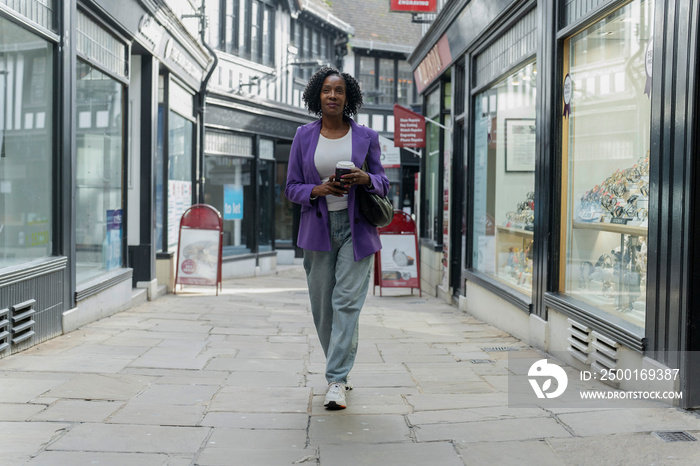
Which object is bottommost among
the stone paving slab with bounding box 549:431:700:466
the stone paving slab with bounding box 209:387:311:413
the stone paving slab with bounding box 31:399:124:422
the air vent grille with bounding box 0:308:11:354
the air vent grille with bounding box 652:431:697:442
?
the stone paving slab with bounding box 209:387:311:413

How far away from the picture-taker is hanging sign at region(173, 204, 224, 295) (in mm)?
10445

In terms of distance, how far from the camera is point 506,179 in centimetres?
Result: 764

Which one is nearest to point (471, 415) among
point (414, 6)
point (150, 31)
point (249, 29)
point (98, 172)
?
point (98, 172)

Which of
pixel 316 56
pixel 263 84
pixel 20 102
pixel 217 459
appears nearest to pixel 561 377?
pixel 217 459

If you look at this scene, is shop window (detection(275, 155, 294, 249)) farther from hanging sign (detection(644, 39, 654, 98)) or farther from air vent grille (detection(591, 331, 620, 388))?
hanging sign (detection(644, 39, 654, 98))

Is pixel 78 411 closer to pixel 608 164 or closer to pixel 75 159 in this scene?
pixel 75 159

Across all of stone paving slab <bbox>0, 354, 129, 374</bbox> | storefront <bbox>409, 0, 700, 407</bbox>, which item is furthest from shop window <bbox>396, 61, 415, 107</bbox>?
stone paving slab <bbox>0, 354, 129, 374</bbox>

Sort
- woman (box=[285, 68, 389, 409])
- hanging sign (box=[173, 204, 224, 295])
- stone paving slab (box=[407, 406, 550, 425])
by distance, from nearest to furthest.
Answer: stone paving slab (box=[407, 406, 550, 425]) → woman (box=[285, 68, 389, 409]) → hanging sign (box=[173, 204, 224, 295])

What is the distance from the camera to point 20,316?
5.33 metres

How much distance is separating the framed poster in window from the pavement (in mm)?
1631

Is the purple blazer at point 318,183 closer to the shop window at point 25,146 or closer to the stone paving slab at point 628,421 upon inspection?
the stone paving slab at point 628,421

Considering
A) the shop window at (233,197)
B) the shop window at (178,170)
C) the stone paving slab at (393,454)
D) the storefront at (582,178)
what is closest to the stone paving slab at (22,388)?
the stone paving slab at (393,454)

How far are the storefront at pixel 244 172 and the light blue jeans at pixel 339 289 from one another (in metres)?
9.70

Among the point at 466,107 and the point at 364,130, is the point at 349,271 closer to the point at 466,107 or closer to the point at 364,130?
the point at 364,130
